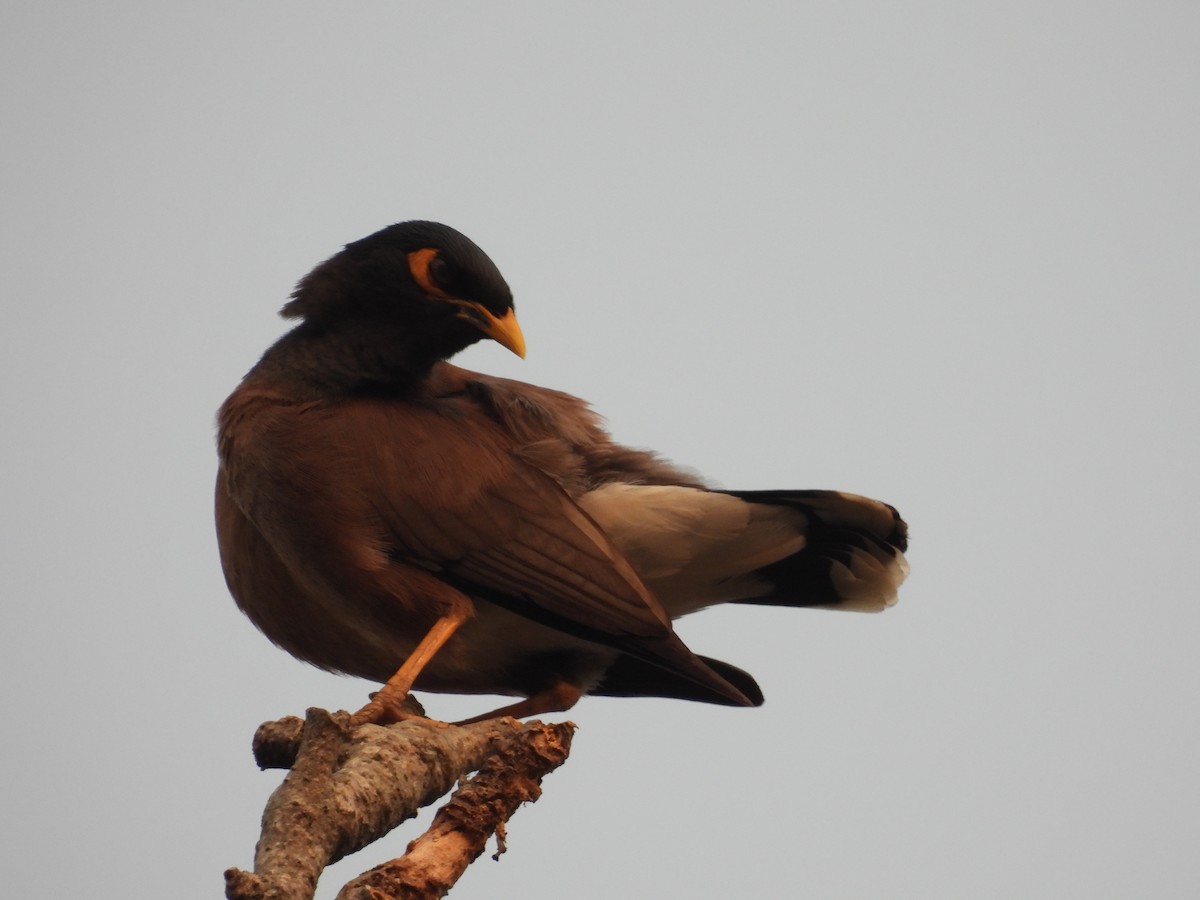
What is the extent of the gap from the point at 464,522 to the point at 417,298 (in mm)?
802

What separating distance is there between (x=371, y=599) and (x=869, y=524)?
1.80m

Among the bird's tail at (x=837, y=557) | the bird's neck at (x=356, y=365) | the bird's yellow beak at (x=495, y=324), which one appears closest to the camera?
the bird's yellow beak at (x=495, y=324)

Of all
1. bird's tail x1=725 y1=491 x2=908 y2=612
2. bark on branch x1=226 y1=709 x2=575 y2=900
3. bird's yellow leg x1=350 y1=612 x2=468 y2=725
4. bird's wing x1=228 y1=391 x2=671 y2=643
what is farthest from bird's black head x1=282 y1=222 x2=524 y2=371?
bark on branch x1=226 y1=709 x2=575 y2=900

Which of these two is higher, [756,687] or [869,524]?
[869,524]

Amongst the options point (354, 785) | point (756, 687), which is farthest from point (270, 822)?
point (756, 687)

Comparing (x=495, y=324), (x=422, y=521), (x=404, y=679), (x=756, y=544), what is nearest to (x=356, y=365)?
(x=495, y=324)

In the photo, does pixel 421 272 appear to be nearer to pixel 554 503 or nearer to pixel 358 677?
pixel 554 503

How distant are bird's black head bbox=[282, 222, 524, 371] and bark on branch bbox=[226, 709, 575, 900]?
1522 mm

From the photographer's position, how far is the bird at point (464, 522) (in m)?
4.35

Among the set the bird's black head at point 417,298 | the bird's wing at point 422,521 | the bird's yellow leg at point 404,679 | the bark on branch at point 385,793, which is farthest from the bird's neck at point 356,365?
the bark on branch at point 385,793

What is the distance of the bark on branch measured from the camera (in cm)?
273

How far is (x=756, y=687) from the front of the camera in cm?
510

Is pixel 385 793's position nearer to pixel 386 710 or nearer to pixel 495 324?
pixel 386 710

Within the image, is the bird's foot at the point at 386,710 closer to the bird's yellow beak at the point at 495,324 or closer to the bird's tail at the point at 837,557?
the bird's yellow beak at the point at 495,324
